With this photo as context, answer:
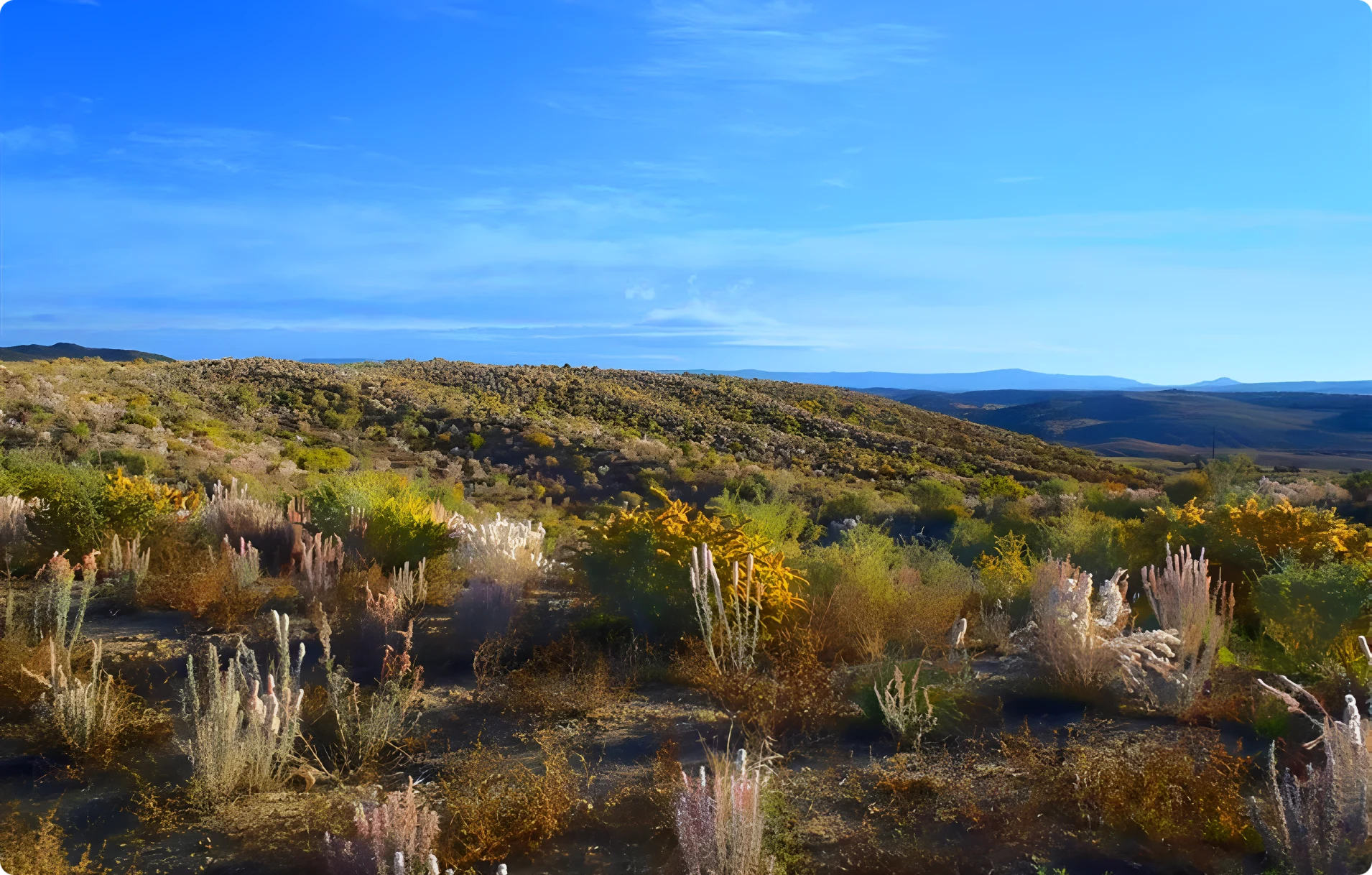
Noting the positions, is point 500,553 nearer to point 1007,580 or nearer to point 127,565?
point 127,565

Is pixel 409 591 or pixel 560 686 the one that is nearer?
pixel 560 686

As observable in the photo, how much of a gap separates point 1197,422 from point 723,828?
128 m

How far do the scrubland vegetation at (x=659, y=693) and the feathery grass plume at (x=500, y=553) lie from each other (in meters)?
0.04

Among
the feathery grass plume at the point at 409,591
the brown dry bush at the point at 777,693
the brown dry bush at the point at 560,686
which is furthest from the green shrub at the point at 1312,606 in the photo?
the feathery grass plume at the point at 409,591

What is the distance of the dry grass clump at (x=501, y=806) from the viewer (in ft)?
11.5

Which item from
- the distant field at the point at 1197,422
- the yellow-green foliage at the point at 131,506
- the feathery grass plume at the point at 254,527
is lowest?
the distant field at the point at 1197,422

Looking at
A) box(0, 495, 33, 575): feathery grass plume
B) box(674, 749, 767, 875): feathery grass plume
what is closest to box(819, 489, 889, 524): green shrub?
box(0, 495, 33, 575): feathery grass plume

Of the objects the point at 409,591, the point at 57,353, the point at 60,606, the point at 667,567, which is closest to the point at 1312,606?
the point at 667,567

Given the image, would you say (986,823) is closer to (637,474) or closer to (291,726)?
(291,726)

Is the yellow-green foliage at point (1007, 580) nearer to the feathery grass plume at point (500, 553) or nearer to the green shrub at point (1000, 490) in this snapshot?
the feathery grass plume at point (500, 553)

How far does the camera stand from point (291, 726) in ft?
13.5

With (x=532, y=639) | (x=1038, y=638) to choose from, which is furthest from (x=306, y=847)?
(x=1038, y=638)

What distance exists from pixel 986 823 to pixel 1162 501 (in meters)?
14.1

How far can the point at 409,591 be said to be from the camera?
6.96 metres
